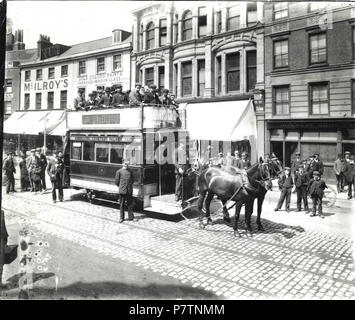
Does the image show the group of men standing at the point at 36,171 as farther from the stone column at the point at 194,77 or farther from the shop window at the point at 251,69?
the shop window at the point at 251,69

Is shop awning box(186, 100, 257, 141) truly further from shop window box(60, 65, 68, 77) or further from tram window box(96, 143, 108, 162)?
shop window box(60, 65, 68, 77)

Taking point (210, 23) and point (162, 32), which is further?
point (162, 32)

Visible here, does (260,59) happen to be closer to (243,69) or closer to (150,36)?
(243,69)

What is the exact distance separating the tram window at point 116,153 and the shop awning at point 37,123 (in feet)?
15.8

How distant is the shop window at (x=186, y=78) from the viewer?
73.8 feet

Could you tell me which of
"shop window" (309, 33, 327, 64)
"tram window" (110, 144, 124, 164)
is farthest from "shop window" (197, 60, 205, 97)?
"tram window" (110, 144, 124, 164)

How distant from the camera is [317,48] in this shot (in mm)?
16781

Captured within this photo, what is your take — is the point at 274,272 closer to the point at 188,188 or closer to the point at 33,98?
the point at 188,188

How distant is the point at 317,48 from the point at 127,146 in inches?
Answer: 484

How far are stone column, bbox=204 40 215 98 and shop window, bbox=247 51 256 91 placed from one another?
2439 mm

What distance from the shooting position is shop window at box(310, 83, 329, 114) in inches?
634

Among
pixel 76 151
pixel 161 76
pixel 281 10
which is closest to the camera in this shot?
pixel 76 151

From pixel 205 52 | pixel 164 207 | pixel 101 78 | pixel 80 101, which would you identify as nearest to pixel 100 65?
pixel 101 78
